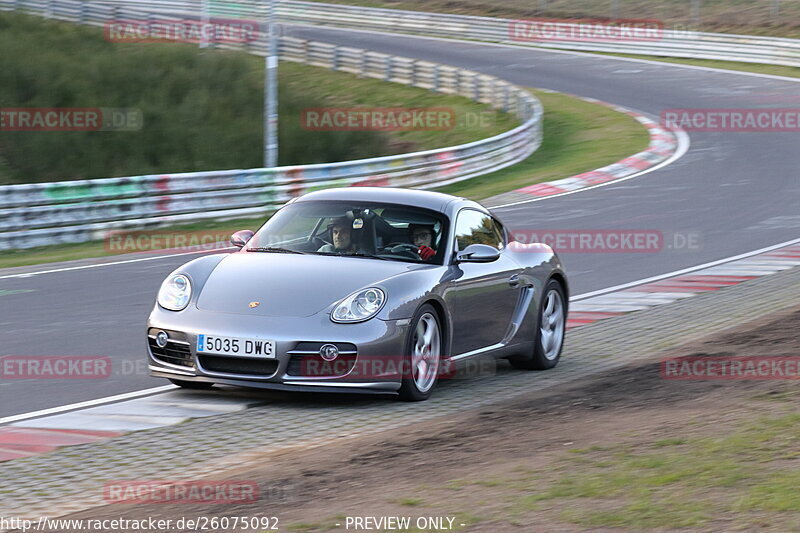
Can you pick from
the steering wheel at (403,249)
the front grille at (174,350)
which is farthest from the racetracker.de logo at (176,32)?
the front grille at (174,350)

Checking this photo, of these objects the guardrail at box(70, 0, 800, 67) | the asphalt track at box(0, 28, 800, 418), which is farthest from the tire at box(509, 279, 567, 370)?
the guardrail at box(70, 0, 800, 67)

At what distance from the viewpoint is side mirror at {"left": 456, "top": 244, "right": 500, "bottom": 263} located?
29.5ft

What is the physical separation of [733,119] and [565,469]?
104 feet

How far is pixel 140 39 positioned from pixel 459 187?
24.5 metres

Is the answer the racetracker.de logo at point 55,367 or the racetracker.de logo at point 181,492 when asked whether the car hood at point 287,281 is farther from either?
the racetracker.de logo at point 181,492

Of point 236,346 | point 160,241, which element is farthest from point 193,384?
Result: point 160,241

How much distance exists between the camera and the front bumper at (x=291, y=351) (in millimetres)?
7977

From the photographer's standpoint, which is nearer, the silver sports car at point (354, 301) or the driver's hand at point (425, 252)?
the silver sports car at point (354, 301)

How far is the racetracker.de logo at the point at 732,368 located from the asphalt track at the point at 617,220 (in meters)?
3.94

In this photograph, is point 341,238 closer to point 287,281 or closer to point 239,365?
point 287,281

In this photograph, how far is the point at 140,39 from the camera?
4697cm

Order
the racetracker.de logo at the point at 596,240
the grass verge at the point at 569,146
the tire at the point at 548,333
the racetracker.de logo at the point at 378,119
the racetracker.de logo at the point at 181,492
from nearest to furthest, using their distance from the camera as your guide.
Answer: the racetracker.de logo at the point at 181,492
the tire at the point at 548,333
the racetracker.de logo at the point at 596,240
the grass verge at the point at 569,146
the racetracker.de logo at the point at 378,119

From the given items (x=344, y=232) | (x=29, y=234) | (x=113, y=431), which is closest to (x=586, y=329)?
(x=344, y=232)

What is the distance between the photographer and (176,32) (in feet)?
171
